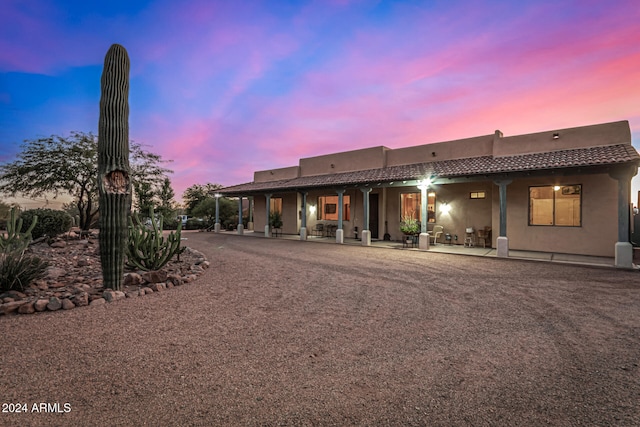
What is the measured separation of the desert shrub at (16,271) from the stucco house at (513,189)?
10.8 meters

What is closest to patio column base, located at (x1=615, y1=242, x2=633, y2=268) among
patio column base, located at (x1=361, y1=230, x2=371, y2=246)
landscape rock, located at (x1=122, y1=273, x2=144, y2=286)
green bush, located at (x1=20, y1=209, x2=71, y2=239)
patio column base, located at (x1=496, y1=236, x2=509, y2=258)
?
patio column base, located at (x1=496, y1=236, x2=509, y2=258)

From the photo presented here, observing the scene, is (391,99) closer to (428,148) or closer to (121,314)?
(428,148)

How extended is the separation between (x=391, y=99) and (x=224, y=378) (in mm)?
15306

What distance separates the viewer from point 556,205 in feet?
34.2

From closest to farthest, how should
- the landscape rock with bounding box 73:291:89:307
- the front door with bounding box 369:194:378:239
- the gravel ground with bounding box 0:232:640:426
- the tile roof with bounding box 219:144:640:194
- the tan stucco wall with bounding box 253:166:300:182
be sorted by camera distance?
the gravel ground with bounding box 0:232:640:426, the landscape rock with bounding box 73:291:89:307, the tile roof with bounding box 219:144:640:194, the front door with bounding box 369:194:378:239, the tan stucco wall with bounding box 253:166:300:182

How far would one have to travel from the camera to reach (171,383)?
93.7 inches

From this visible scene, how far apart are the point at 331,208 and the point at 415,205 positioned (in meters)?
5.44

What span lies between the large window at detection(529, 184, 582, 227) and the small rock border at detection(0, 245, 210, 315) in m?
12.3

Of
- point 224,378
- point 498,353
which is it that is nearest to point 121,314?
point 224,378

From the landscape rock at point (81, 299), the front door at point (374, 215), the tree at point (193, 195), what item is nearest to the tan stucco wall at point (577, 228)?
the front door at point (374, 215)

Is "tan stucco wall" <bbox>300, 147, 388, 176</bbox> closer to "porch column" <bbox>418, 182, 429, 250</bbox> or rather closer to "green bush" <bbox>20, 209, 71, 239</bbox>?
"porch column" <bbox>418, 182, 429, 250</bbox>

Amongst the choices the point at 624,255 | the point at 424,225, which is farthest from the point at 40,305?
the point at 624,255

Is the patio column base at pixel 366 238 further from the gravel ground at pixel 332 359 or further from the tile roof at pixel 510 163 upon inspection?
the gravel ground at pixel 332 359

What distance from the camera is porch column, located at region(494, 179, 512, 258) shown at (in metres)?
9.61
